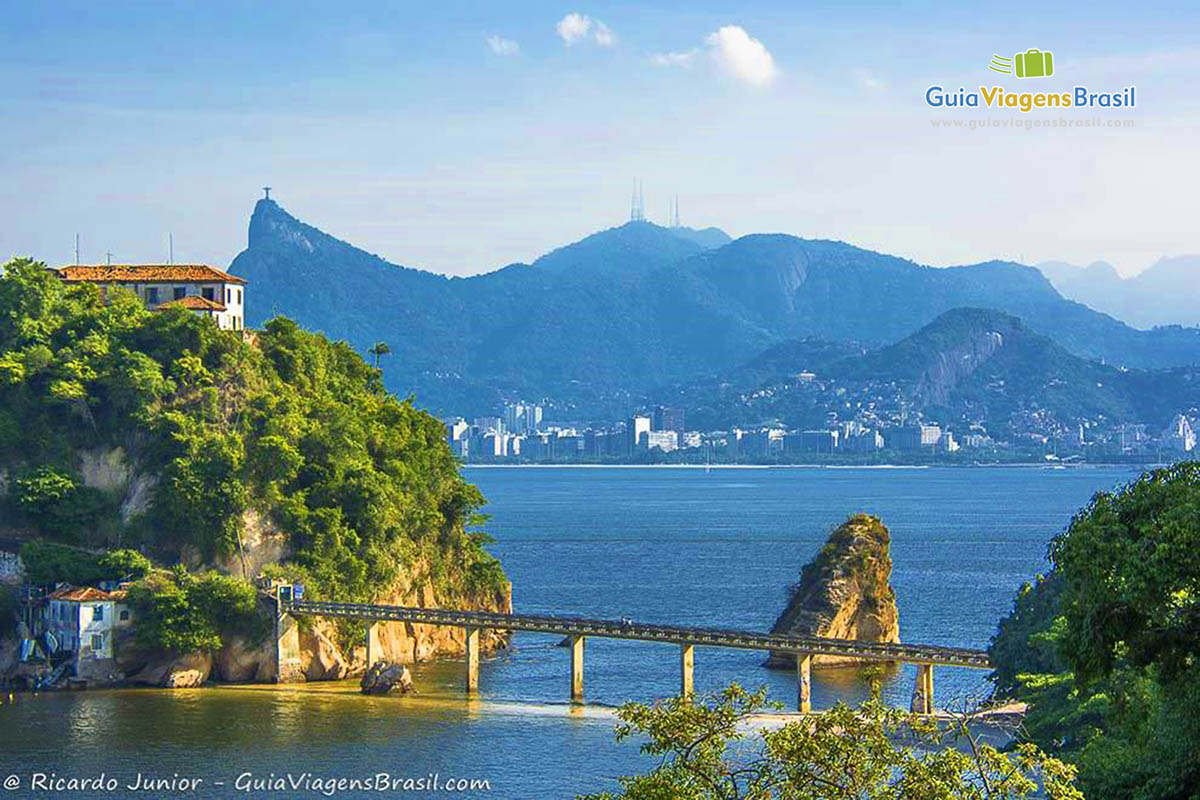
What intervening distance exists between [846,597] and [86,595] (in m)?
36.3

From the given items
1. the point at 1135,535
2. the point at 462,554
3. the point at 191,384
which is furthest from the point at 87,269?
the point at 1135,535

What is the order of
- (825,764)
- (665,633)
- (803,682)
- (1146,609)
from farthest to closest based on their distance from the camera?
(665,633) < (803,682) < (1146,609) < (825,764)

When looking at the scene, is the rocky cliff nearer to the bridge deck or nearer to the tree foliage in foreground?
the bridge deck

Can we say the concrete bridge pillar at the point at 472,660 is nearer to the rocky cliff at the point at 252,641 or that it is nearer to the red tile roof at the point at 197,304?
the rocky cliff at the point at 252,641

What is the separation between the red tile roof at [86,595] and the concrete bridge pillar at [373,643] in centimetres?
1124

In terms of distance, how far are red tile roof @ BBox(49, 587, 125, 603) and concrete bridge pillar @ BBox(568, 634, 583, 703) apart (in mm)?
21165

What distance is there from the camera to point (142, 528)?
89.4m

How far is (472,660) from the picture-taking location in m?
81.4

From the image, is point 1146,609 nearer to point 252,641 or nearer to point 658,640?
point 658,640

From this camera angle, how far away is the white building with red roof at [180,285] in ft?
341

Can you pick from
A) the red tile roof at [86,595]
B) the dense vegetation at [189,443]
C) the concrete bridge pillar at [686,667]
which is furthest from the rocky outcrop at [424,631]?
the concrete bridge pillar at [686,667]

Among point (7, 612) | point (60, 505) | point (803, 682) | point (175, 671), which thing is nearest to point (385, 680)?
point (175, 671)

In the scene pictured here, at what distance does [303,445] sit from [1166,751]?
6607cm

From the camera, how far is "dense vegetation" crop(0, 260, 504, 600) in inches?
3519
